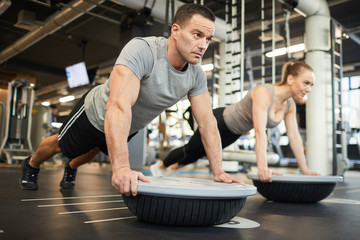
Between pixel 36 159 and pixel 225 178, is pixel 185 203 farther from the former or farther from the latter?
pixel 36 159

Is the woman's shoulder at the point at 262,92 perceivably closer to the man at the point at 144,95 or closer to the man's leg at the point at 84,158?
the man at the point at 144,95

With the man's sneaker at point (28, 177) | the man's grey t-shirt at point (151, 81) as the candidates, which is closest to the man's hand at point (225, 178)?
the man's grey t-shirt at point (151, 81)

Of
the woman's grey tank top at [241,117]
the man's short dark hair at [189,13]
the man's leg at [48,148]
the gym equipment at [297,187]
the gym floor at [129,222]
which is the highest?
the man's short dark hair at [189,13]

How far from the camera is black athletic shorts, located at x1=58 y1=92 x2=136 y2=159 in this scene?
1683mm

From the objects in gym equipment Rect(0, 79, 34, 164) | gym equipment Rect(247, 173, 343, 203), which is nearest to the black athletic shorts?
gym equipment Rect(247, 173, 343, 203)

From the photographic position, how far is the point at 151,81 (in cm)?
141

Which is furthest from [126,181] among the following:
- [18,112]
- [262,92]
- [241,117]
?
[18,112]

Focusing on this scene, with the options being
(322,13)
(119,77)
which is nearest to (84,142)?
(119,77)

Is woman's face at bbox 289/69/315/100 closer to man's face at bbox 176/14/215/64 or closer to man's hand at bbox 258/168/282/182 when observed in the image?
man's hand at bbox 258/168/282/182

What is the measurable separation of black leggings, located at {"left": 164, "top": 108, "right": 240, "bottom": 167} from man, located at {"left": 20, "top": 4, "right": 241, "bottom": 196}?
33.1 inches

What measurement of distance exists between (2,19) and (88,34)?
187 cm

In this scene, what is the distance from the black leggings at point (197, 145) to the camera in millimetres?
2502

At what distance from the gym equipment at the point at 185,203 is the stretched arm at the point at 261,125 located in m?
0.73

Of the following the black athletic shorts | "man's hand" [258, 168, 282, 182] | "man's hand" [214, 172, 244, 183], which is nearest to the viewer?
"man's hand" [214, 172, 244, 183]
